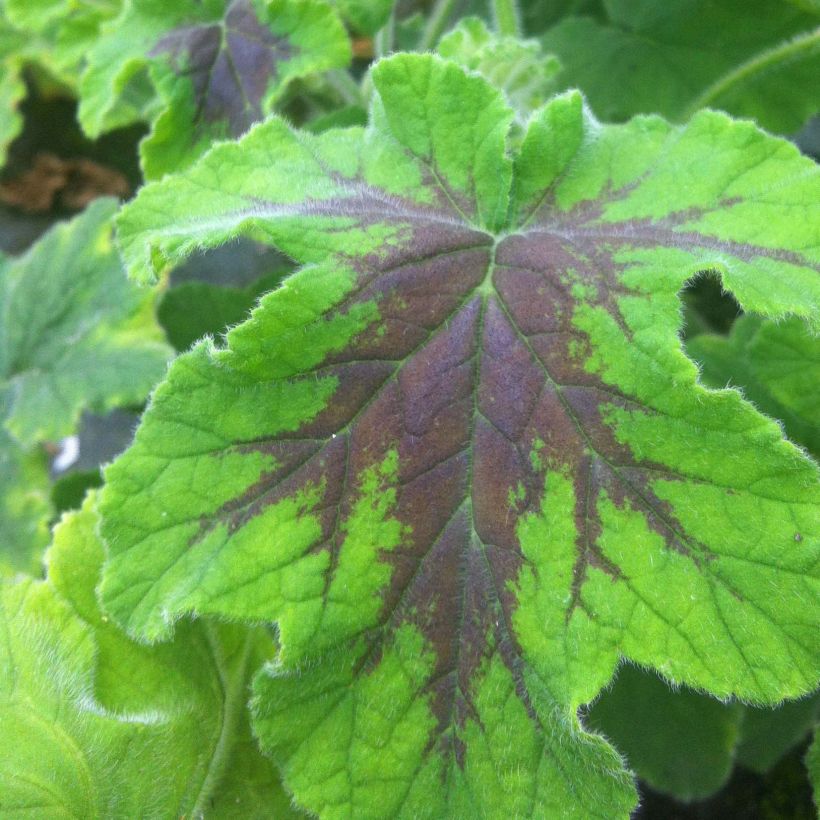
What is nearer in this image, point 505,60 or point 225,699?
point 225,699

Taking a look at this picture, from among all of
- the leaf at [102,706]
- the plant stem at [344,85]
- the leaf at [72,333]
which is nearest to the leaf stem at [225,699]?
the leaf at [102,706]

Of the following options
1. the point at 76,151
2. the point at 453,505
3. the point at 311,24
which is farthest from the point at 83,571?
the point at 76,151

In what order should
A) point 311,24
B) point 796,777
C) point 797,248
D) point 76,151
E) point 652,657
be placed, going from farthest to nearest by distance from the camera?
1. point 76,151
2. point 796,777
3. point 311,24
4. point 797,248
5. point 652,657

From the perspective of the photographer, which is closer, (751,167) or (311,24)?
(751,167)

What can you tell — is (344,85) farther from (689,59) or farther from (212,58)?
(689,59)

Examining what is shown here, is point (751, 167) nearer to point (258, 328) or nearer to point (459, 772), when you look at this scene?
point (258, 328)

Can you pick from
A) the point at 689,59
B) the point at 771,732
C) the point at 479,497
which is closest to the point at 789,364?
the point at 479,497

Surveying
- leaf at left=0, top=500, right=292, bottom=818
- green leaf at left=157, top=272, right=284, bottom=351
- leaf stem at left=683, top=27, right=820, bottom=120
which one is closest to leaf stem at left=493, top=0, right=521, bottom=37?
leaf stem at left=683, top=27, right=820, bottom=120

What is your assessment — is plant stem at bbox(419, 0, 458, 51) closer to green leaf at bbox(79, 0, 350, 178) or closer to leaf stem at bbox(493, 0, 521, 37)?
leaf stem at bbox(493, 0, 521, 37)
